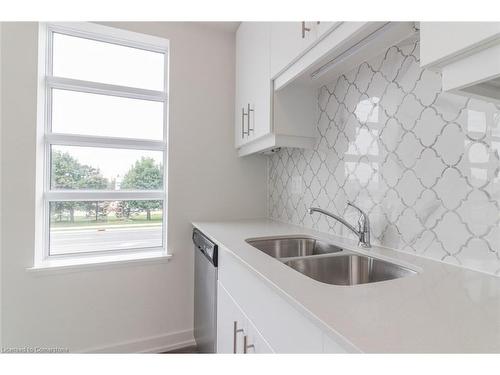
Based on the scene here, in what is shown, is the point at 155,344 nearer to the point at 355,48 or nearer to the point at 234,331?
the point at 234,331

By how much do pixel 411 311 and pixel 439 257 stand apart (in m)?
0.49

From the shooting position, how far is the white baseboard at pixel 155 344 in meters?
1.83

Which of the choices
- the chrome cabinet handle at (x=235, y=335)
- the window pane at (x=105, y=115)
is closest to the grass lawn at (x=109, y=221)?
the window pane at (x=105, y=115)

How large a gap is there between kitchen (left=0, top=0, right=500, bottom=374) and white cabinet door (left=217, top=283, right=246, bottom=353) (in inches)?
0.5

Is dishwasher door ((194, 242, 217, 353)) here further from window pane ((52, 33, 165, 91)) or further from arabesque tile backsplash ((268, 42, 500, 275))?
window pane ((52, 33, 165, 91))

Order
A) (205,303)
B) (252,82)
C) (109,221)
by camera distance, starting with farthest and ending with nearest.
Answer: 1. (109,221)
2. (252,82)
3. (205,303)

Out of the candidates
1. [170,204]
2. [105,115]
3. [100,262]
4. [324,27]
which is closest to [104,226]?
[100,262]

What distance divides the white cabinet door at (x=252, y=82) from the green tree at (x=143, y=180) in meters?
0.70

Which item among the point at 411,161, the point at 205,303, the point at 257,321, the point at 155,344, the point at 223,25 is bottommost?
the point at 155,344

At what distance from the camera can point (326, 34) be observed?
1.00 metres

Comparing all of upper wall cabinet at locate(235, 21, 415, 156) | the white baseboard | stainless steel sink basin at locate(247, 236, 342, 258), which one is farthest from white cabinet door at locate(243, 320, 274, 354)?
the white baseboard

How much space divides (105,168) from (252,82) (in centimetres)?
126

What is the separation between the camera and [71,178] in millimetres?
1889

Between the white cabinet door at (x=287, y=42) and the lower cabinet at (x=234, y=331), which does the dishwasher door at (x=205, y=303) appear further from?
the white cabinet door at (x=287, y=42)
